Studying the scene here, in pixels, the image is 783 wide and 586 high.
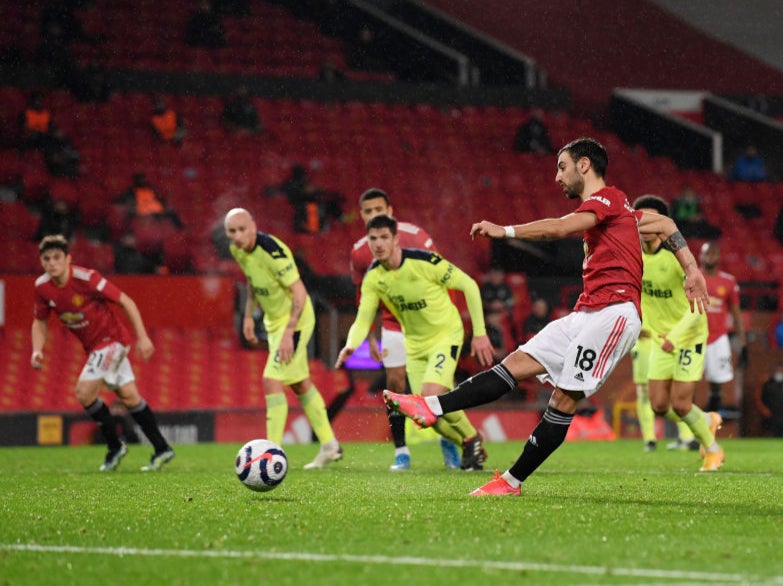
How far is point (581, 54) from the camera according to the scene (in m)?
28.5

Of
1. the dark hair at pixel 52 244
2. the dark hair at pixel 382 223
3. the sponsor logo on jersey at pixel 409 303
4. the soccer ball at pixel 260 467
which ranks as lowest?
the soccer ball at pixel 260 467

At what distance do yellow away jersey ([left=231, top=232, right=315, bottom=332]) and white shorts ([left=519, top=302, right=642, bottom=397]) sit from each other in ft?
13.2

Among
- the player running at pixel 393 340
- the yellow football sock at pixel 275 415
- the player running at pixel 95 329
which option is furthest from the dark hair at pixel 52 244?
the player running at pixel 393 340

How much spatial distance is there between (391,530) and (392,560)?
0.95m

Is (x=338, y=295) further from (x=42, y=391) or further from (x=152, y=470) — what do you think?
(x=152, y=470)

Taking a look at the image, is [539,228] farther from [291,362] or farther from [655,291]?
[655,291]

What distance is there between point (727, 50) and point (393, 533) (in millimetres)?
24775

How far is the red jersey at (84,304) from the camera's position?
11.2 metres

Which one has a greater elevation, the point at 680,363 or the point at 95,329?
the point at 95,329

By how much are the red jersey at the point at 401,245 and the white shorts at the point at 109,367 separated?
2.25m

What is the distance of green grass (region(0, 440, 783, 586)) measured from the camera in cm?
475

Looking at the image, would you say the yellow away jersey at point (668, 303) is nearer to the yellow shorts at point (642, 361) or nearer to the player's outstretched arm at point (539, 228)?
the yellow shorts at point (642, 361)

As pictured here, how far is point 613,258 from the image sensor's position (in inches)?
293

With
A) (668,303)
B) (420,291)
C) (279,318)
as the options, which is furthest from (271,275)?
(668,303)
